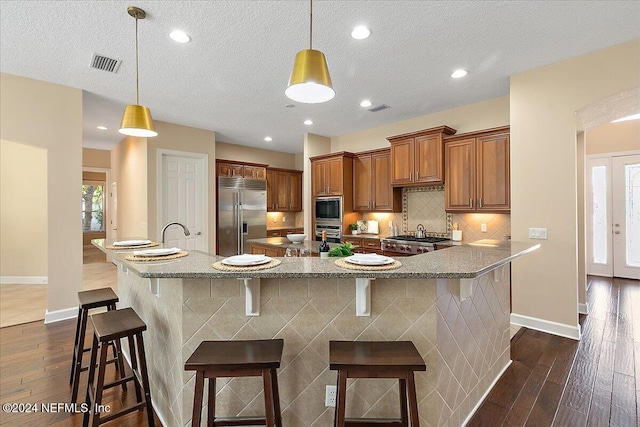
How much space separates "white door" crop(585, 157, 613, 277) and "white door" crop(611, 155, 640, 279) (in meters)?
0.08

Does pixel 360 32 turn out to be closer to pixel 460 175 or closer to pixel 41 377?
pixel 460 175

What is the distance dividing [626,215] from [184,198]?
801cm

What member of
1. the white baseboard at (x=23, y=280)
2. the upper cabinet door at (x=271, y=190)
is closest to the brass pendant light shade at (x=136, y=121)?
the upper cabinet door at (x=271, y=190)

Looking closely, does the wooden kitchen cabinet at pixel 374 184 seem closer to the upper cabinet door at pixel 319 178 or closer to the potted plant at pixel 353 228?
the potted plant at pixel 353 228

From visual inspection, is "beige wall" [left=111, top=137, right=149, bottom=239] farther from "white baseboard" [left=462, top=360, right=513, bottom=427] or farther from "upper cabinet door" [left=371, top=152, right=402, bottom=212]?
"white baseboard" [left=462, top=360, right=513, bottom=427]

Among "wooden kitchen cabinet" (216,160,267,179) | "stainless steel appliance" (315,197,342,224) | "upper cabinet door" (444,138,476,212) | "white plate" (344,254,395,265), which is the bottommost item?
"white plate" (344,254,395,265)

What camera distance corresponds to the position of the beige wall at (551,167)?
2.91 meters

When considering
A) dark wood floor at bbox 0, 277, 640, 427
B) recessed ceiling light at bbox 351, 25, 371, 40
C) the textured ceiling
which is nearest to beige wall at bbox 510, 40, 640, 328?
the textured ceiling

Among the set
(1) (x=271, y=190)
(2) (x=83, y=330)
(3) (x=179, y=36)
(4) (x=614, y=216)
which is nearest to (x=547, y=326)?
(4) (x=614, y=216)

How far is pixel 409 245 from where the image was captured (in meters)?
4.28

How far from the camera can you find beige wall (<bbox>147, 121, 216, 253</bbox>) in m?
4.97

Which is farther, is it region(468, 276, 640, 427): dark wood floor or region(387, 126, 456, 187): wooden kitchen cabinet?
region(387, 126, 456, 187): wooden kitchen cabinet

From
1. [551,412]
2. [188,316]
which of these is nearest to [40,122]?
[188,316]

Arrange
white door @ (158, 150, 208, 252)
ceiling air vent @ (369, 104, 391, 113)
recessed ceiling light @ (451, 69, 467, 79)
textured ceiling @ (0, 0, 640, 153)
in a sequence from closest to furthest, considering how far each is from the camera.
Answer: textured ceiling @ (0, 0, 640, 153)
recessed ceiling light @ (451, 69, 467, 79)
ceiling air vent @ (369, 104, 391, 113)
white door @ (158, 150, 208, 252)
